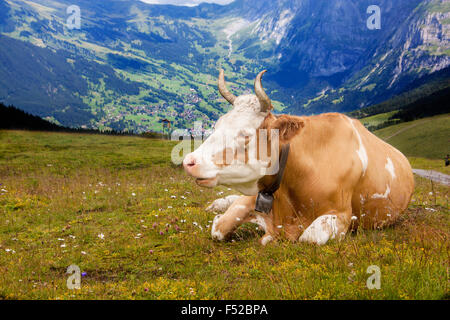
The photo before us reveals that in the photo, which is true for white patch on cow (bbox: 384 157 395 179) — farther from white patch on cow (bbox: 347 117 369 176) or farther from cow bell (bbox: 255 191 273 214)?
cow bell (bbox: 255 191 273 214)

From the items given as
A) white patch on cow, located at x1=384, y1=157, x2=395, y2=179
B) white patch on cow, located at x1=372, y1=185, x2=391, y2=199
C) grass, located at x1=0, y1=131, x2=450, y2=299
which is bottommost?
grass, located at x1=0, y1=131, x2=450, y2=299

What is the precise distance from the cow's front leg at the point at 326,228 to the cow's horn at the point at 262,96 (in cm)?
Answer: 213

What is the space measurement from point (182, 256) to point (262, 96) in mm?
3325

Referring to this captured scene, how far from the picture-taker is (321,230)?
5.73m

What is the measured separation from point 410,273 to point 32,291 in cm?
479

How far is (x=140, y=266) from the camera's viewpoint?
6141mm

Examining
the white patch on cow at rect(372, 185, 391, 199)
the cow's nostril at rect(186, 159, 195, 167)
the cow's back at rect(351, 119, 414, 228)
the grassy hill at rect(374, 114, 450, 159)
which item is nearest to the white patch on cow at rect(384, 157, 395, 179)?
the cow's back at rect(351, 119, 414, 228)

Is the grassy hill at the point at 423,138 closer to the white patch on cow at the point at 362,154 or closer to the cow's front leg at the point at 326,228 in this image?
the white patch on cow at the point at 362,154

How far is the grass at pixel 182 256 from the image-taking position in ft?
12.8

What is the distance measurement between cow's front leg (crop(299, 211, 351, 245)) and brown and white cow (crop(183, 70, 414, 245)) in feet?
0.05

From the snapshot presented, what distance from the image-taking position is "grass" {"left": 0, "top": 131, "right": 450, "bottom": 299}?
3902mm
